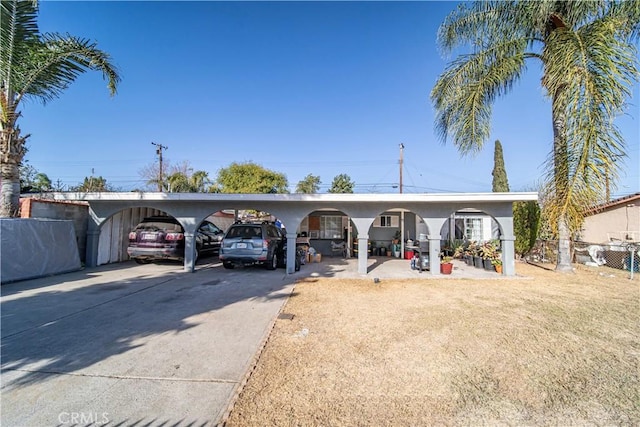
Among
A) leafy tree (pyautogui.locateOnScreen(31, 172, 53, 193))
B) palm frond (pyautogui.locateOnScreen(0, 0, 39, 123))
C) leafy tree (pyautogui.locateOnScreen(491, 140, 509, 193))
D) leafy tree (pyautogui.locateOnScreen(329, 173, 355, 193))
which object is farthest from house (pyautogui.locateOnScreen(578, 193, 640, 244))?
leafy tree (pyautogui.locateOnScreen(31, 172, 53, 193))

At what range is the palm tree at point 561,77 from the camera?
6086mm

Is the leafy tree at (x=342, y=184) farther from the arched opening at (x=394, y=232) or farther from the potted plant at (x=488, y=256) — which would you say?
the potted plant at (x=488, y=256)

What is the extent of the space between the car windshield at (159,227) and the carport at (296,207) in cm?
76

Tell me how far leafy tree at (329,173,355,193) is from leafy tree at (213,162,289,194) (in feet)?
37.8

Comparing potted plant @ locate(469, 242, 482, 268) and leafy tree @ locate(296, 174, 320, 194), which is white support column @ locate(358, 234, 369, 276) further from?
leafy tree @ locate(296, 174, 320, 194)

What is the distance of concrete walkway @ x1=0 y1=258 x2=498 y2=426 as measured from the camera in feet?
7.86

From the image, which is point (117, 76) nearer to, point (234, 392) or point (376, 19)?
point (376, 19)

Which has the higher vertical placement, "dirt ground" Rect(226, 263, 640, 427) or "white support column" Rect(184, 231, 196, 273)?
"white support column" Rect(184, 231, 196, 273)

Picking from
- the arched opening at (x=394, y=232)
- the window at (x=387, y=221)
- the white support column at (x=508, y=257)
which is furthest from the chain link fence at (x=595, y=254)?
the window at (x=387, y=221)

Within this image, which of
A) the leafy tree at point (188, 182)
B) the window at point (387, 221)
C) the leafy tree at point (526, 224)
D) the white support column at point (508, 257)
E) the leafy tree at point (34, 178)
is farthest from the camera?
the leafy tree at point (188, 182)

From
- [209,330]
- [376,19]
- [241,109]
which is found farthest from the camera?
[241,109]

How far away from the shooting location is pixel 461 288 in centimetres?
735

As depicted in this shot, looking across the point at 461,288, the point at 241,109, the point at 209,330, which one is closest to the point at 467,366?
the point at 209,330

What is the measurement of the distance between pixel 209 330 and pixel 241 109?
13.5 m
